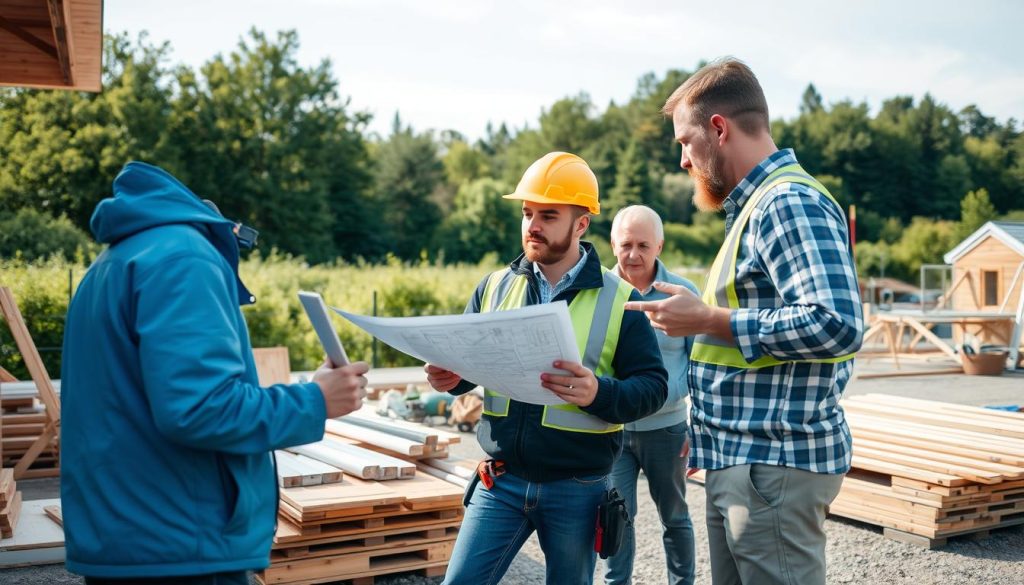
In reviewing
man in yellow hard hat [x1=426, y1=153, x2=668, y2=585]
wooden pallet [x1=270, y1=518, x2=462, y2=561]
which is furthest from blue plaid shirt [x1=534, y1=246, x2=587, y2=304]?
wooden pallet [x1=270, y1=518, x2=462, y2=561]

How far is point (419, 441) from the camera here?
6.92 metres

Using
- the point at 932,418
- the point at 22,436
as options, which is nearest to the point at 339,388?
the point at 932,418

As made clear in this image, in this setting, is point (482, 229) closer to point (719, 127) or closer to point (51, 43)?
point (51, 43)

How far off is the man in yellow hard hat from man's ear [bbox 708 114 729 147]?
0.65 metres

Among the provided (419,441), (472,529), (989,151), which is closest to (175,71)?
(419,441)

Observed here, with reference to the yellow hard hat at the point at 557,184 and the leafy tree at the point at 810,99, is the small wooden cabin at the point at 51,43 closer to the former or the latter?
the yellow hard hat at the point at 557,184

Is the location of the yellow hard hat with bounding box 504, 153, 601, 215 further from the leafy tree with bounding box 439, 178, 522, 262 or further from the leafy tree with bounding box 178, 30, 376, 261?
the leafy tree with bounding box 439, 178, 522, 262

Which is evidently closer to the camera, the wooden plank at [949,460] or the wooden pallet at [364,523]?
the wooden pallet at [364,523]

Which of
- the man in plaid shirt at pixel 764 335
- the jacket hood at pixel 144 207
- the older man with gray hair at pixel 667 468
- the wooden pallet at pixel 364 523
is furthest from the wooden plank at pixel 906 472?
the jacket hood at pixel 144 207

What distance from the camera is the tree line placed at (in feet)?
141

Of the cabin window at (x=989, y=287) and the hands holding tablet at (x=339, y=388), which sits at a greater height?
the hands holding tablet at (x=339, y=388)

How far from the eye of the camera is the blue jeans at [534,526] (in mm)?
3340

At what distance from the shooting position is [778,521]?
8.95ft

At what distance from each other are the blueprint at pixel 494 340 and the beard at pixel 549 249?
Result: 697 mm
